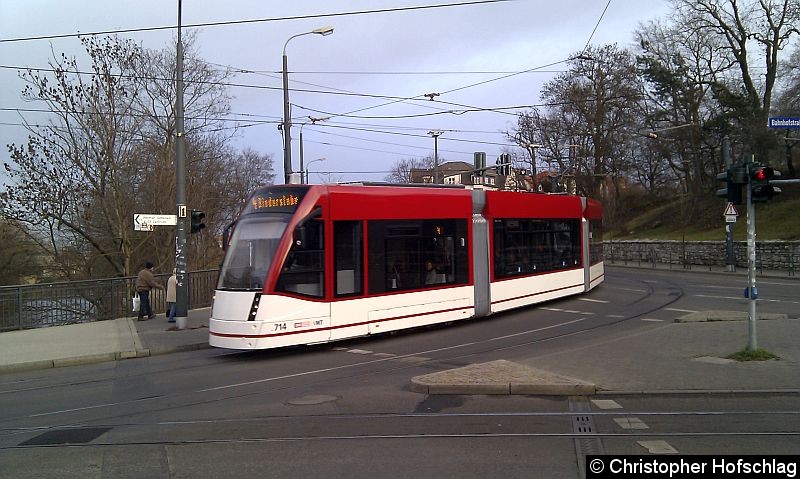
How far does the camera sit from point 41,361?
44.4ft

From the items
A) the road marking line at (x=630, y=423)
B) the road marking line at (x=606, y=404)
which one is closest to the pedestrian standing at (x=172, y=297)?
the road marking line at (x=606, y=404)

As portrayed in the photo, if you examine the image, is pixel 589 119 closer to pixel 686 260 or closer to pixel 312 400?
pixel 686 260

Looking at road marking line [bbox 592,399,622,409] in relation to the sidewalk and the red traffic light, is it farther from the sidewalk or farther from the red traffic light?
the sidewalk

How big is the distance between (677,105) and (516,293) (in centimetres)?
3645

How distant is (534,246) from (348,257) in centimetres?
755

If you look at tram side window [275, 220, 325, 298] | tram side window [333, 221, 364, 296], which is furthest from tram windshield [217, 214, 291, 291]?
tram side window [333, 221, 364, 296]

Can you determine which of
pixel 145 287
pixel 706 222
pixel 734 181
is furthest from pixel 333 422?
pixel 706 222

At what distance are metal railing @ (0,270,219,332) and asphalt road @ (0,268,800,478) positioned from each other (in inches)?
279

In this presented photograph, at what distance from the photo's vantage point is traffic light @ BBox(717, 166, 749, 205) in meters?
10.5

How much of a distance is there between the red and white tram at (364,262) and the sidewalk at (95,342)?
9.39 feet

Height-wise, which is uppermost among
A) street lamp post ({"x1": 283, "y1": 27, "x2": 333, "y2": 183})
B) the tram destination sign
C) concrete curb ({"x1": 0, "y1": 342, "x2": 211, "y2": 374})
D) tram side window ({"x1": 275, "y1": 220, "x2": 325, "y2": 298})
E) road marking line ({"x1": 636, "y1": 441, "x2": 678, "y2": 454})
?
Answer: street lamp post ({"x1": 283, "y1": 27, "x2": 333, "y2": 183})

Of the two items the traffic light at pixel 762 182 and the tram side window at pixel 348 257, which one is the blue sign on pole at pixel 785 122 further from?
the tram side window at pixel 348 257

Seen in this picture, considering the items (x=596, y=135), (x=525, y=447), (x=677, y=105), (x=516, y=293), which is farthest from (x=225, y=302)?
(x=677, y=105)

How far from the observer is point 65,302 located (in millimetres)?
19750
